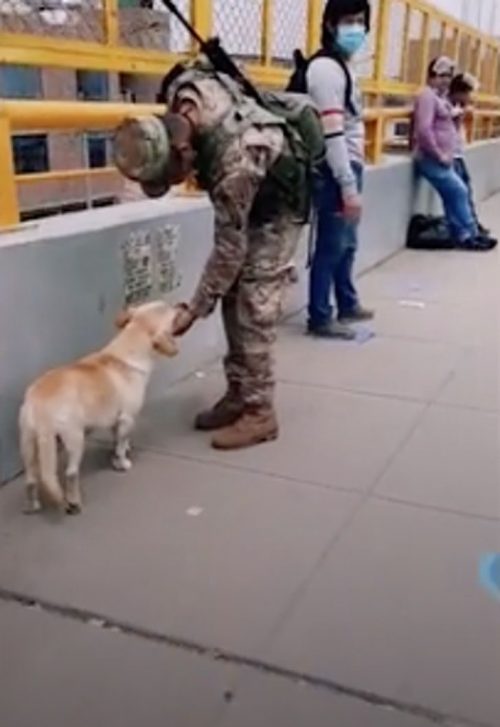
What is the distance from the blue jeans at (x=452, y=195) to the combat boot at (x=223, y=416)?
13.2 ft

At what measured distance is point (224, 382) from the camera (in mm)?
3510

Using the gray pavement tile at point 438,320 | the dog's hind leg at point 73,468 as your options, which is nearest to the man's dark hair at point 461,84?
the gray pavement tile at point 438,320

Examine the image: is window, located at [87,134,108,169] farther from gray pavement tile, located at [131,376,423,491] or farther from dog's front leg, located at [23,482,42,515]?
dog's front leg, located at [23,482,42,515]

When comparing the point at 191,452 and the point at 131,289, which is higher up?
the point at 131,289

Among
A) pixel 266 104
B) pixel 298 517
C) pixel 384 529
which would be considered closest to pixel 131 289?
pixel 266 104

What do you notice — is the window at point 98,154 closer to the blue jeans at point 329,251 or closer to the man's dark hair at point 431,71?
the man's dark hair at point 431,71

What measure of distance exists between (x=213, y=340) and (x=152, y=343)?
118 cm

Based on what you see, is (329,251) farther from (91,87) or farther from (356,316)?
(91,87)

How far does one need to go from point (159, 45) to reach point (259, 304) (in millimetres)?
1228

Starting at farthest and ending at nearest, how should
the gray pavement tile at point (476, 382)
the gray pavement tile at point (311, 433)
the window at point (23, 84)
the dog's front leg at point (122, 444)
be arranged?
1. the window at point (23, 84)
2. the gray pavement tile at point (476, 382)
3. the gray pavement tile at point (311, 433)
4. the dog's front leg at point (122, 444)

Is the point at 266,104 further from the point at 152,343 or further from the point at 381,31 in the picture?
the point at 381,31

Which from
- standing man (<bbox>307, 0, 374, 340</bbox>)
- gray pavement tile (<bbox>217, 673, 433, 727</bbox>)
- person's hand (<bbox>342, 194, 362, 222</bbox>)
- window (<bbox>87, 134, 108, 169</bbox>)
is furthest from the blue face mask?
window (<bbox>87, 134, 108, 169</bbox>)

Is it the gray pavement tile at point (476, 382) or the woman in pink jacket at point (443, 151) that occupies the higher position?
the woman in pink jacket at point (443, 151)

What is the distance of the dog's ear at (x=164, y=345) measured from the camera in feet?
8.46
